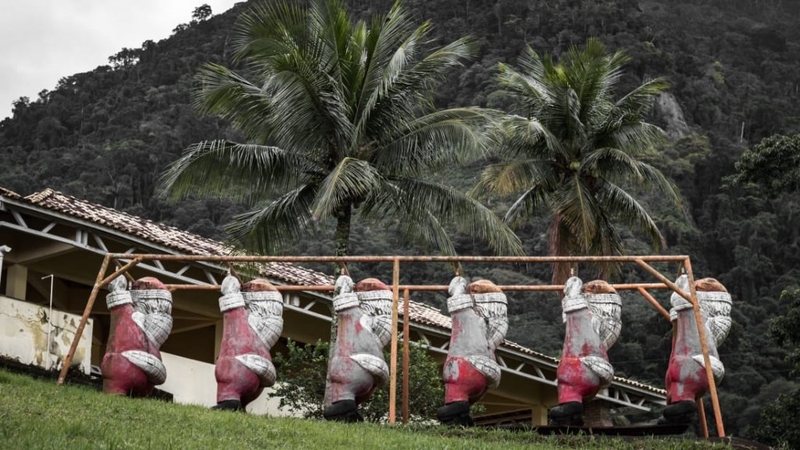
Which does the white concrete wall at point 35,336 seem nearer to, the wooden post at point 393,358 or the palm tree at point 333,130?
the palm tree at point 333,130

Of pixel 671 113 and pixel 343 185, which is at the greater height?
pixel 671 113

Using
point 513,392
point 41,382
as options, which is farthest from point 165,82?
point 41,382

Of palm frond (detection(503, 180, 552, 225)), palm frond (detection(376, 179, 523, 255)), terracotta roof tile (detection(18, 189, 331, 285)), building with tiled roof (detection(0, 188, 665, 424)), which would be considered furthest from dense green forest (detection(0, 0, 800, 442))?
palm frond (detection(376, 179, 523, 255))

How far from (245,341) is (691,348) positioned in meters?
5.12

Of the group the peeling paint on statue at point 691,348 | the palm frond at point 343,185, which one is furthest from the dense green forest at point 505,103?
the peeling paint on statue at point 691,348

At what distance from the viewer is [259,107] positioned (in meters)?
21.5

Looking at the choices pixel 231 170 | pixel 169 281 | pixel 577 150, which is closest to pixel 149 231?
pixel 169 281

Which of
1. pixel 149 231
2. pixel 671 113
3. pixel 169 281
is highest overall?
pixel 671 113

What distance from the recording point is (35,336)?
60.5 feet

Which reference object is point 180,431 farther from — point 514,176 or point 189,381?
point 514,176

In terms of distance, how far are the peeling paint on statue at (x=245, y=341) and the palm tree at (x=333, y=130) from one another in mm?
4689

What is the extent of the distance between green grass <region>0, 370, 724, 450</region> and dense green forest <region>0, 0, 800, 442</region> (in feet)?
43.9

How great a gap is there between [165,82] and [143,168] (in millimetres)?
12973

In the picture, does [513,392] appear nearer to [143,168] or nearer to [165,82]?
[143,168]
